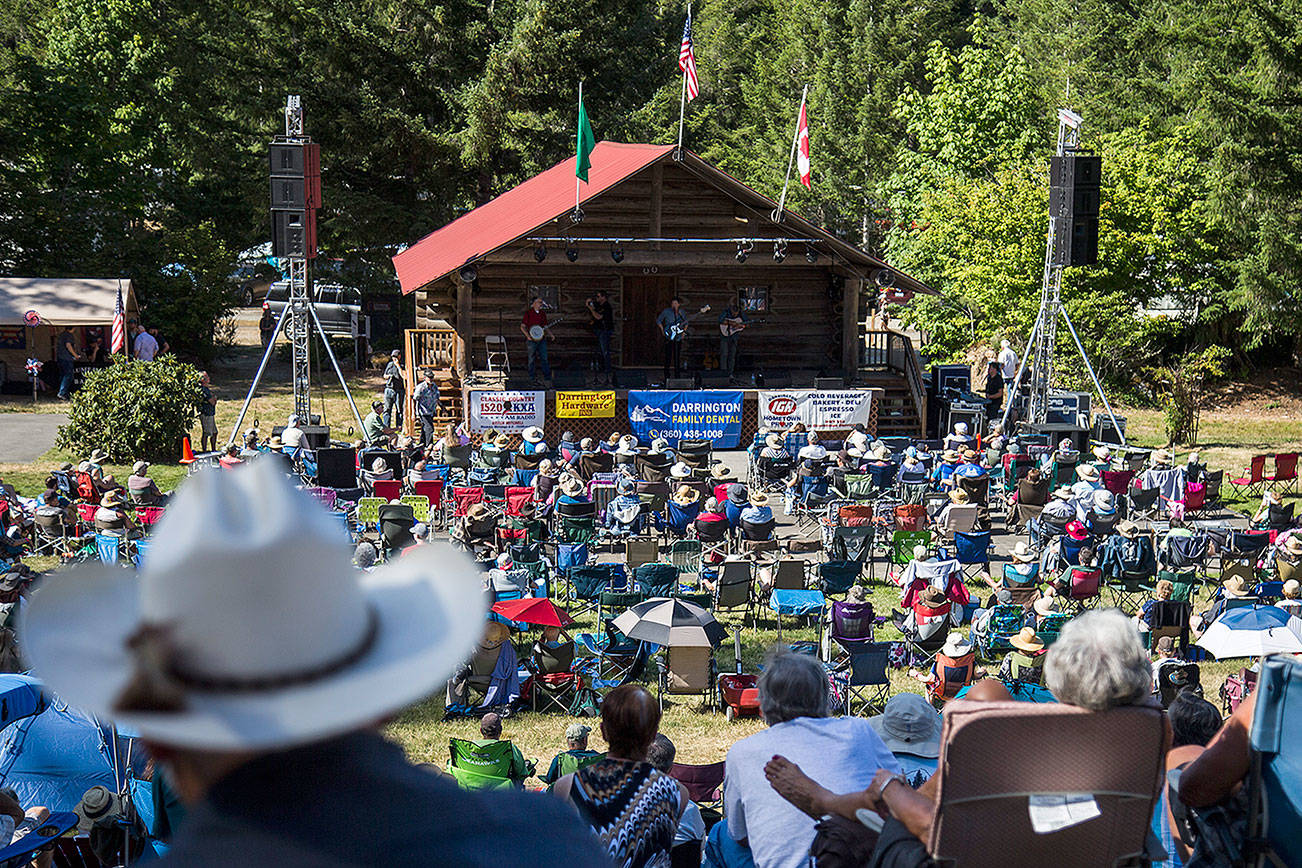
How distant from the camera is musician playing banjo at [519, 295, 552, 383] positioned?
75.2 feet

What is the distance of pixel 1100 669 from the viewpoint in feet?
9.93

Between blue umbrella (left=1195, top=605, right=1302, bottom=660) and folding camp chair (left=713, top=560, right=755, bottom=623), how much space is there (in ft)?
13.7

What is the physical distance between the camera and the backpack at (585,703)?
1003cm

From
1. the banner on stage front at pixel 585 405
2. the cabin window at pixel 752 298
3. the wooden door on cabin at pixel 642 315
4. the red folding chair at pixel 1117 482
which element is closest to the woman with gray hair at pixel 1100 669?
the red folding chair at pixel 1117 482

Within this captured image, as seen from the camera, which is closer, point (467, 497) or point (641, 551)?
point (641, 551)

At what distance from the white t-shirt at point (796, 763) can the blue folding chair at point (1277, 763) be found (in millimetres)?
982

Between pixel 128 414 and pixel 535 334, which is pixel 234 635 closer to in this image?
pixel 128 414

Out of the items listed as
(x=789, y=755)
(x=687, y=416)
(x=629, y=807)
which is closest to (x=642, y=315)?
(x=687, y=416)

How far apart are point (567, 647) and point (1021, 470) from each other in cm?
976

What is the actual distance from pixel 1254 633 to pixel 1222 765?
22.5 ft

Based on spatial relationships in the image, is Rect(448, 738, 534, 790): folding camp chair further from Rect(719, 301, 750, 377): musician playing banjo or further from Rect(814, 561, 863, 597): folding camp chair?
Rect(719, 301, 750, 377): musician playing banjo

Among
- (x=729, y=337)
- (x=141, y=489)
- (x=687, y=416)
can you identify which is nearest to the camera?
(x=141, y=489)

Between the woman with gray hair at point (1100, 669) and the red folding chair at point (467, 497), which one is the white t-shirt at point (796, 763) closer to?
the woman with gray hair at point (1100, 669)

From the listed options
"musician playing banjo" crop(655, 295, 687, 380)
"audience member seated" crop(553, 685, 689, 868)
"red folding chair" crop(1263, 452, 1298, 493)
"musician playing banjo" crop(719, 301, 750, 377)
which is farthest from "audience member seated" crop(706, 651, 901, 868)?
"musician playing banjo" crop(719, 301, 750, 377)
